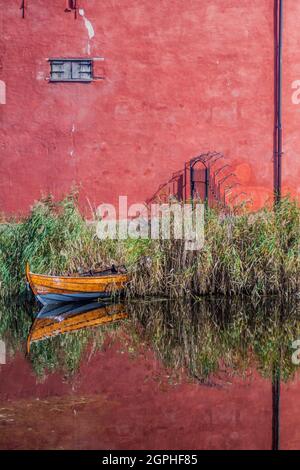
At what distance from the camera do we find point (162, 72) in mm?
15211

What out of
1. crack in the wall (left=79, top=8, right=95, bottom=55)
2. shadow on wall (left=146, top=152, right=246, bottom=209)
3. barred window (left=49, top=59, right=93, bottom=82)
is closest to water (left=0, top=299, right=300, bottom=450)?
shadow on wall (left=146, top=152, right=246, bottom=209)

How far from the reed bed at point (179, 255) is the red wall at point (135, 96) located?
2008 millimetres

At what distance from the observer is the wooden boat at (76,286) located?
12.3 meters

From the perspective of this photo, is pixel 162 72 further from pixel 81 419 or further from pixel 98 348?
pixel 81 419

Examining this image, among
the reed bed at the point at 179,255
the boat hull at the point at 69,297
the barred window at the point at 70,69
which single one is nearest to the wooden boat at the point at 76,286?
the boat hull at the point at 69,297

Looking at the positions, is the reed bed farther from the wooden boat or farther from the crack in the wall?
the crack in the wall

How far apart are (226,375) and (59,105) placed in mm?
7953

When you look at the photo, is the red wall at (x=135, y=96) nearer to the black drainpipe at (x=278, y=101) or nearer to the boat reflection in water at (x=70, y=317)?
the black drainpipe at (x=278, y=101)

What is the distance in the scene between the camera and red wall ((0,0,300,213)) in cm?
1507

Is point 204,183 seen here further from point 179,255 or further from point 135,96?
point 179,255

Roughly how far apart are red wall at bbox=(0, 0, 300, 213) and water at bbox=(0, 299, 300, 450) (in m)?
3.61

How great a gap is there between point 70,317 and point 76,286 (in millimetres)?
742

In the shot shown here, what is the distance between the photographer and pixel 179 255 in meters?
12.8
